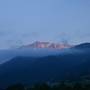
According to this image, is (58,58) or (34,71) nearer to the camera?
(34,71)

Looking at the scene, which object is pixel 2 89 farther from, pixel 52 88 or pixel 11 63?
pixel 11 63

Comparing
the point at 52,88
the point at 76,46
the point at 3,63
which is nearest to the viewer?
the point at 52,88

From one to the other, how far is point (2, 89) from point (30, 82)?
316 centimetres

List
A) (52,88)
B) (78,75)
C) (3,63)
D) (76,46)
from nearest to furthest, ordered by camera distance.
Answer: (52,88) → (78,75) → (3,63) → (76,46)

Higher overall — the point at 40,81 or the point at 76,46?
the point at 76,46

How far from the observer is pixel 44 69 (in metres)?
23.6

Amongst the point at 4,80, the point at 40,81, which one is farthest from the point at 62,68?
the point at 4,80

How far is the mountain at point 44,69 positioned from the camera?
846 inches

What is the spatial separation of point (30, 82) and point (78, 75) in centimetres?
379

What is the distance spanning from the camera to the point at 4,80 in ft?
68.2

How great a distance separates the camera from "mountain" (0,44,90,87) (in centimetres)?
2149

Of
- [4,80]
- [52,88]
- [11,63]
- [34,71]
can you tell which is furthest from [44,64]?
[52,88]

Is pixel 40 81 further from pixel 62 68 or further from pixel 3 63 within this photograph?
pixel 3 63

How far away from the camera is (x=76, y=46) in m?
28.3
